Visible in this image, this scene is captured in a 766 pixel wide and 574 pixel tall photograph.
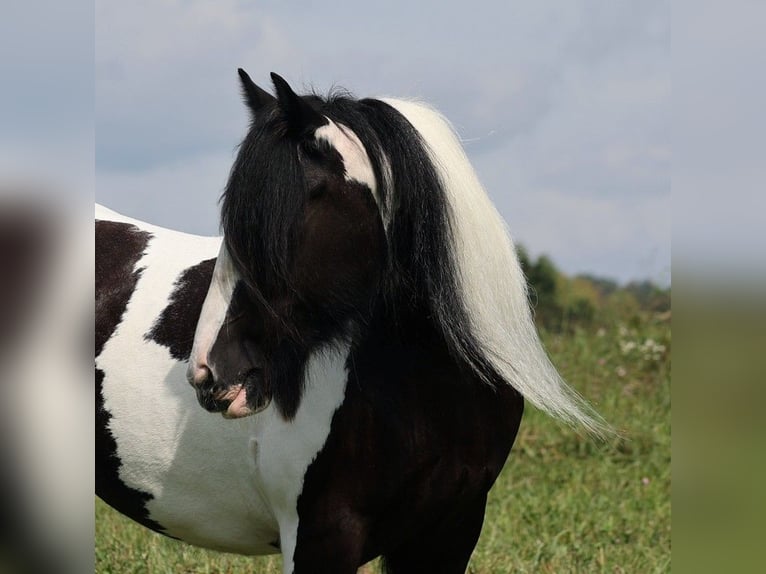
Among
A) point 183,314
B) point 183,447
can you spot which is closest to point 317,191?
point 183,314

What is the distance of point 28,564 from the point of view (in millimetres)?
906

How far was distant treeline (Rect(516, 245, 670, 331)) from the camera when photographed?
9.19 meters

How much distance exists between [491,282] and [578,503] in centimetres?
302

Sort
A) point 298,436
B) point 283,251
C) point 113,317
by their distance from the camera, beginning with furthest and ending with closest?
point 113,317 < point 298,436 < point 283,251

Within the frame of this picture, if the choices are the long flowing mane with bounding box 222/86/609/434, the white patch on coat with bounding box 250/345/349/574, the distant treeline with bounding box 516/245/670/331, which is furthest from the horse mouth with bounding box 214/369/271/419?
the distant treeline with bounding box 516/245/670/331

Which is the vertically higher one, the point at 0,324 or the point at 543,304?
the point at 543,304

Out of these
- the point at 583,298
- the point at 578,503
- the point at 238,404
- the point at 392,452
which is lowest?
the point at 578,503

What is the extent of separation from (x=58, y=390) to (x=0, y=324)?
11 cm

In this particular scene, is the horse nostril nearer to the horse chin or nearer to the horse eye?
the horse chin

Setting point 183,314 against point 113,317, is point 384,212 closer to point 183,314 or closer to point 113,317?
point 183,314

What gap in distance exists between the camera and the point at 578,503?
16.6 ft

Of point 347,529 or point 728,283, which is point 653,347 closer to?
point 347,529

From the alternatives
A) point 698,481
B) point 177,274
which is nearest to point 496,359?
point 177,274

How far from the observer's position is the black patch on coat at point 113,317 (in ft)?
9.60
